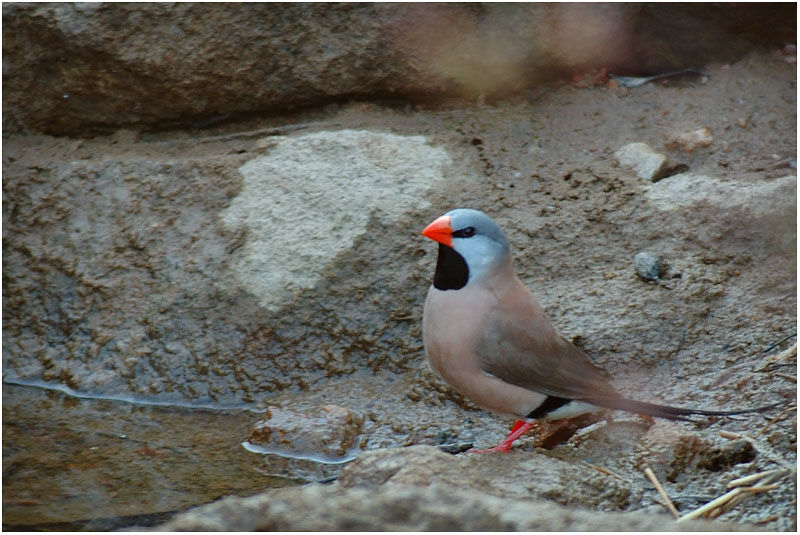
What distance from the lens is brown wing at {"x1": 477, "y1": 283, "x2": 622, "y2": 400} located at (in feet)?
13.4

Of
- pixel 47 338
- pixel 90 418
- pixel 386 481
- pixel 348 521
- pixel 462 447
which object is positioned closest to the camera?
pixel 348 521

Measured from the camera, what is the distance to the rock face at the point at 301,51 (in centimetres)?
541

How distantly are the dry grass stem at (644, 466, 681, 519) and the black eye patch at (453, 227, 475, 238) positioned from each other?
1158 millimetres

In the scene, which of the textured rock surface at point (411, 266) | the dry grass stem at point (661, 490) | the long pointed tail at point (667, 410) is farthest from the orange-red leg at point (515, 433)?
the dry grass stem at point (661, 490)

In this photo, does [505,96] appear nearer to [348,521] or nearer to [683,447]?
[683,447]

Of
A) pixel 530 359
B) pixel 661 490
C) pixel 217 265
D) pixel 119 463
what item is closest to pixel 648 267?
pixel 530 359

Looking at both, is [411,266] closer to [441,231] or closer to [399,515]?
[441,231]

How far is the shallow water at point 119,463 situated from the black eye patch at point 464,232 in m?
1.10

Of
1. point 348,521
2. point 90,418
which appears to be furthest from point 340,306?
point 348,521

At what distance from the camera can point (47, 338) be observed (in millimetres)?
5141

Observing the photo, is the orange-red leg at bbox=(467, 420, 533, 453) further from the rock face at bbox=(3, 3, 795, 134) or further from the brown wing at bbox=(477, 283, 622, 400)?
the rock face at bbox=(3, 3, 795, 134)

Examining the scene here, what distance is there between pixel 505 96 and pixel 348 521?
11.7ft

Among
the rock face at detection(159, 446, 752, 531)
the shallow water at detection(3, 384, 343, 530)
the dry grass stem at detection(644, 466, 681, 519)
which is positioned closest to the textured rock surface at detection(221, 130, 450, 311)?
the shallow water at detection(3, 384, 343, 530)

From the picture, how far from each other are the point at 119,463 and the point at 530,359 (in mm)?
1801
